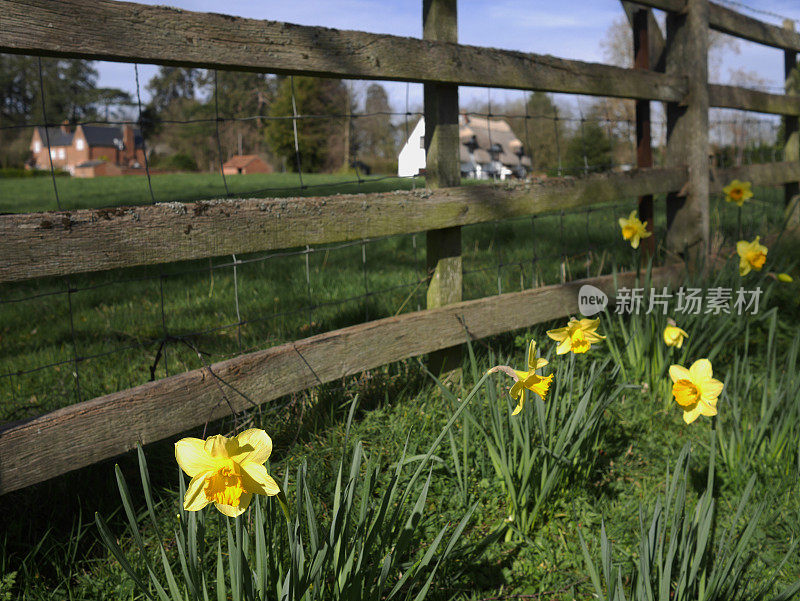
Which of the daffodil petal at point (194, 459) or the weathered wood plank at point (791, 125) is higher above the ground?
the weathered wood plank at point (791, 125)

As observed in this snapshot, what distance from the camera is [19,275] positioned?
162 centimetres

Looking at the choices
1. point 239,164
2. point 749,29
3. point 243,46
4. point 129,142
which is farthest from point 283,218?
point 129,142

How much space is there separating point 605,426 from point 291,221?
1.37m

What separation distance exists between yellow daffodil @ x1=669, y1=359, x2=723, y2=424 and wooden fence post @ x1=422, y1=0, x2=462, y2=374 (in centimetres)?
110

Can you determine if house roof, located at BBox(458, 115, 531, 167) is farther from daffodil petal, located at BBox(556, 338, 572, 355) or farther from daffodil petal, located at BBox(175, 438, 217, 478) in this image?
daffodil petal, located at BBox(175, 438, 217, 478)

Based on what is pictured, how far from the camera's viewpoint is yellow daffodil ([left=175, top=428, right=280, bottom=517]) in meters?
1.02

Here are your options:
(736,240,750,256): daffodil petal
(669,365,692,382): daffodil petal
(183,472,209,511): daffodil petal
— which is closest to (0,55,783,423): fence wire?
(736,240,750,256): daffodil petal

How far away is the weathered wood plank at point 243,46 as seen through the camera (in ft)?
5.33

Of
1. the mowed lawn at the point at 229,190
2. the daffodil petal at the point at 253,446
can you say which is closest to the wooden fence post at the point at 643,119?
the mowed lawn at the point at 229,190

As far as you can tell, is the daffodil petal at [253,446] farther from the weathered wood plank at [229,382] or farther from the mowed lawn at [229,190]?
the mowed lawn at [229,190]

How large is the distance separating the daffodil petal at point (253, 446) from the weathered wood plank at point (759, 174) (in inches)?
162

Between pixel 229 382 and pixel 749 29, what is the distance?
16.1ft

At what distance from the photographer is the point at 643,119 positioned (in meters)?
4.07

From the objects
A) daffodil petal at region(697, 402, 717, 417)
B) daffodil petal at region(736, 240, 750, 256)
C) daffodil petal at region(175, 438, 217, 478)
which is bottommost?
daffodil petal at region(697, 402, 717, 417)
